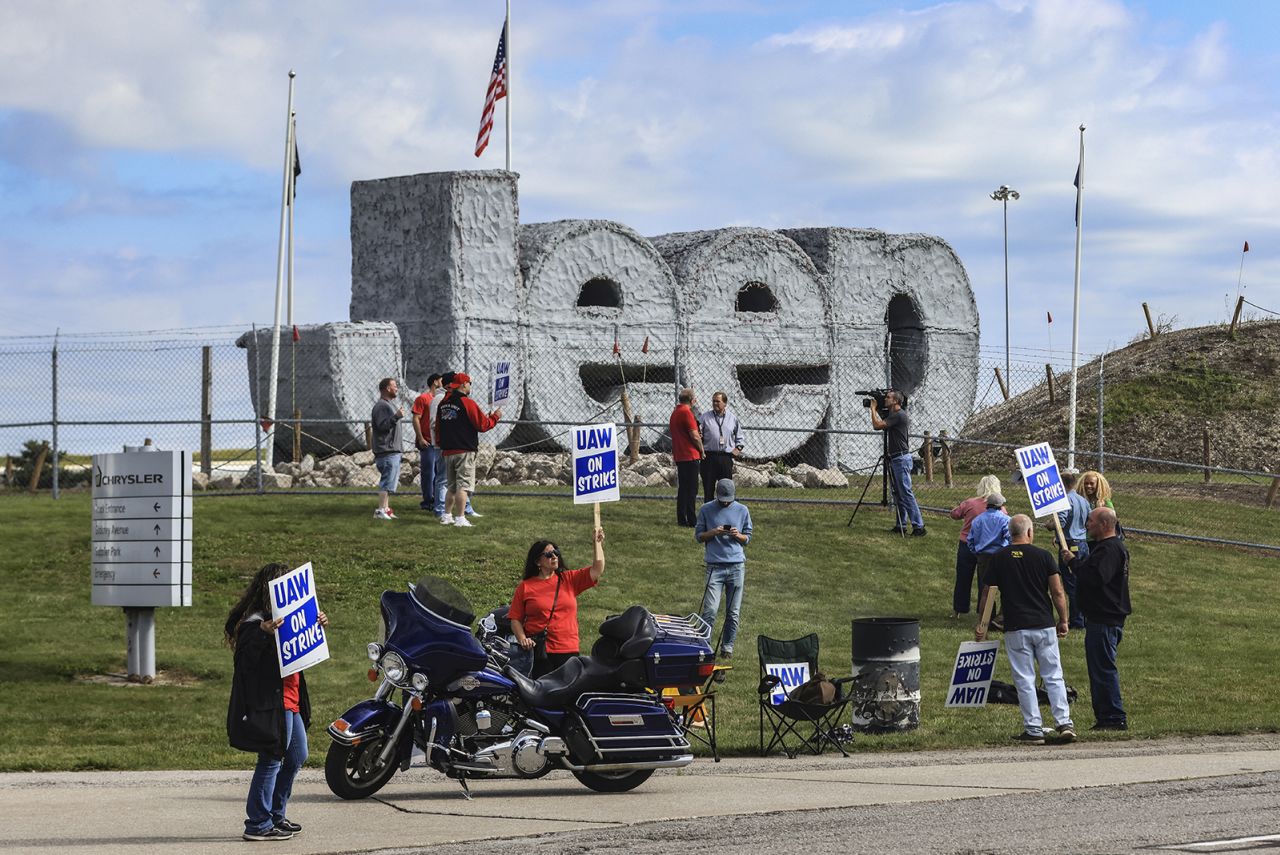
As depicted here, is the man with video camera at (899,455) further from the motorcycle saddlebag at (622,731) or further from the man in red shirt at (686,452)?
the motorcycle saddlebag at (622,731)

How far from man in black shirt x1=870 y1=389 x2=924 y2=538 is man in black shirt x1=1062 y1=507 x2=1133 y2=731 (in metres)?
9.13

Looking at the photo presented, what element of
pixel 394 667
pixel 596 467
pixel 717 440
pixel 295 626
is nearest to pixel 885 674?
pixel 596 467

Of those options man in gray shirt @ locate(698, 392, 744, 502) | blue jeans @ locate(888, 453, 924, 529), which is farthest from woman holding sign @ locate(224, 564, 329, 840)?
blue jeans @ locate(888, 453, 924, 529)

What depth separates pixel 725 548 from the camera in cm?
1705

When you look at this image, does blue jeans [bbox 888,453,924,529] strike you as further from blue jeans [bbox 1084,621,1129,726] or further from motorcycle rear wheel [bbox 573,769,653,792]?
motorcycle rear wheel [bbox 573,769,653,792]

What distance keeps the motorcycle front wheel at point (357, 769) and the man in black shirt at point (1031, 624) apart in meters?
5.34

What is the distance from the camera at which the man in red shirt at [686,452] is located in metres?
22.8

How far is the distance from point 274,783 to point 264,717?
16.2 inches

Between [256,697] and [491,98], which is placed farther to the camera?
[491,98]

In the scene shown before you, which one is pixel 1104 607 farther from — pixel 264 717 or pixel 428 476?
pixel 428 476

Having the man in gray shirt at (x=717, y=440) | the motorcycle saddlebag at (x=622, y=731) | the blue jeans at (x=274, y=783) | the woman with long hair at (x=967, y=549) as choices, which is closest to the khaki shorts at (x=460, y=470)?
the man in gray shirt at (x=717, y=440)

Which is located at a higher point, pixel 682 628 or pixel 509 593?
pixel 682 628

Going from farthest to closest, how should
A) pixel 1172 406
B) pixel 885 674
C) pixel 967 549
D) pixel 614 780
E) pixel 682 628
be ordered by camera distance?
pixel 1172 406
pixel 967 549
pixel 885 674
pixel 682 628
pixel 614 780

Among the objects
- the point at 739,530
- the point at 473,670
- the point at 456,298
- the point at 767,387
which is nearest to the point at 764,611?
the point at 739,530
